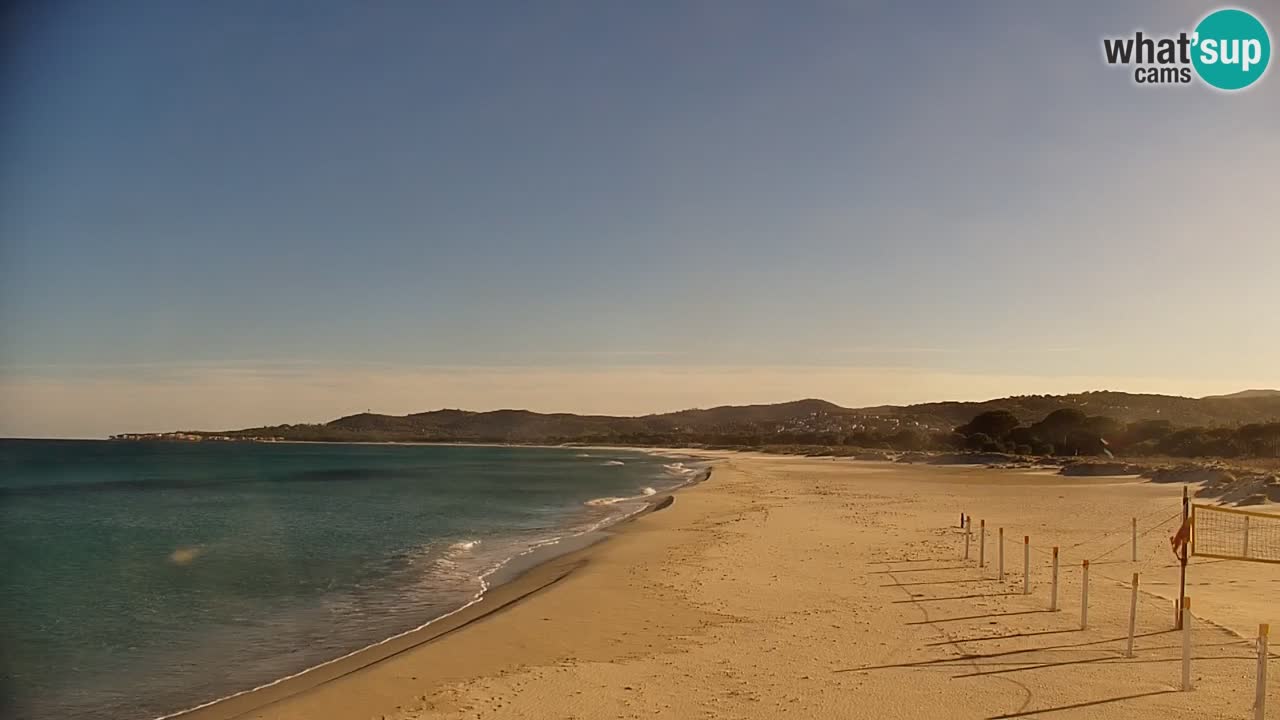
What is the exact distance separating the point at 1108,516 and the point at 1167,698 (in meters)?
20.0

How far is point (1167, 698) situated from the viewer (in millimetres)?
9156

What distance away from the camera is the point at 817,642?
11.8 m

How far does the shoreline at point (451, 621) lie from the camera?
10.5 meters

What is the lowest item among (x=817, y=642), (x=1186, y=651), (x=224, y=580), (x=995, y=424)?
(x=224, y=580)

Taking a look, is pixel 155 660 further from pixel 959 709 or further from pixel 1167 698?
pixel 1167 698

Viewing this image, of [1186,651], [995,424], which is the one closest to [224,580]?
[1186,651]

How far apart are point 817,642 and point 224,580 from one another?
15271 millimetres

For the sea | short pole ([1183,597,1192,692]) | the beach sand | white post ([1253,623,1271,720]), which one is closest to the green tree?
the sea

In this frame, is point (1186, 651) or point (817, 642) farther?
point (817, 642)

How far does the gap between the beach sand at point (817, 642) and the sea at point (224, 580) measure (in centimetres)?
167

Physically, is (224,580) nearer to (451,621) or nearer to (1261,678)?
(451,621)

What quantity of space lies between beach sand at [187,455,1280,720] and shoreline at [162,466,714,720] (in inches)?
2.9

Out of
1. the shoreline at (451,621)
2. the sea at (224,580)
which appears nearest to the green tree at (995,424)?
the sea at (224,580)

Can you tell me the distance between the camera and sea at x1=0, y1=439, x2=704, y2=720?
12.1 m
